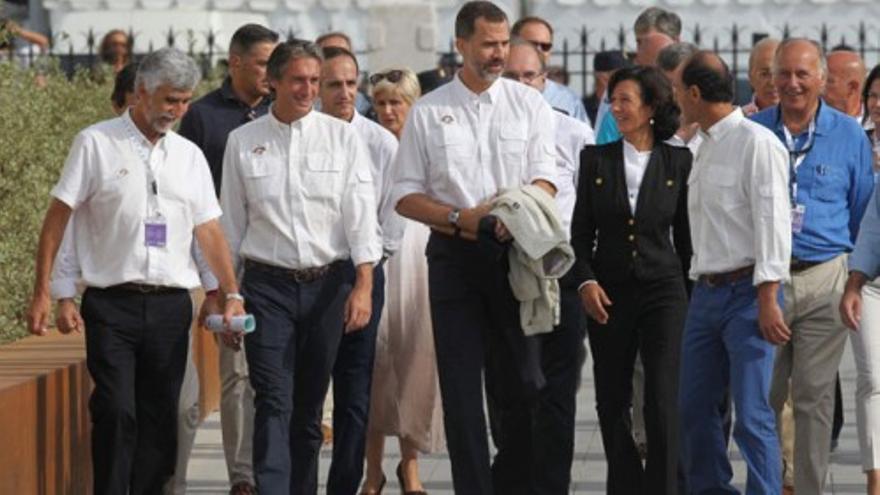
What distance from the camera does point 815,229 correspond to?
11.9 meters

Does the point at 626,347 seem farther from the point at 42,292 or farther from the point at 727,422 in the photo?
the point at 42,292

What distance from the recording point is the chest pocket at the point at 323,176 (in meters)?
11.7

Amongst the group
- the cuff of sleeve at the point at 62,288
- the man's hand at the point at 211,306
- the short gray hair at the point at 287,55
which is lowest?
the man's hand at the point at 211,306

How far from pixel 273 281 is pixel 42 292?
1.14 metres

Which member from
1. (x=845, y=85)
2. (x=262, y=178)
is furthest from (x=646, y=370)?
(x=845, y=85)

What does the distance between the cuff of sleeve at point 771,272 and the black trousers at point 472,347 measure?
995mm

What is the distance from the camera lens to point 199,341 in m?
15.1

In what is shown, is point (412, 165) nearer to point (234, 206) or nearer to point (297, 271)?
point (297, 271)

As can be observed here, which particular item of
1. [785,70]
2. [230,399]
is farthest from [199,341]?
[785,70]

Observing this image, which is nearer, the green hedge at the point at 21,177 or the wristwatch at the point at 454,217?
the wristwatch at the point at 454,217

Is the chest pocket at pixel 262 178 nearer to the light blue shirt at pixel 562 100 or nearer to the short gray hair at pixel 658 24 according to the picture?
the light blue shirt at pixel 562 100

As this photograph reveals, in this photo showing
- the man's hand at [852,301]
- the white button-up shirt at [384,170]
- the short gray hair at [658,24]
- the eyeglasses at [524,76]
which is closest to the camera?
the man's hand at [852,301]

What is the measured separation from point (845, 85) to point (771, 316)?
3903 mm

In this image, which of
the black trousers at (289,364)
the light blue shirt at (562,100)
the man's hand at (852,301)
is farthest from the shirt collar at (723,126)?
the light blue shirt at (562,100)
